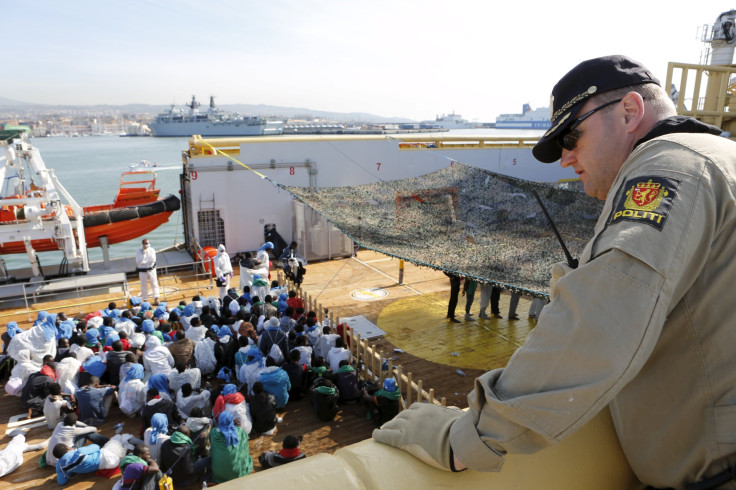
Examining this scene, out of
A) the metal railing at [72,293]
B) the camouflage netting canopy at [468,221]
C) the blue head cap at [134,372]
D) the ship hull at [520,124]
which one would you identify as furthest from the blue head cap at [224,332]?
the ship hull at [520,124]

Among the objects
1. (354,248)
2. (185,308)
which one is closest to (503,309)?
(354,248)

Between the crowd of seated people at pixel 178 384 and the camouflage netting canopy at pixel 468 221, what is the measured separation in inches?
98.5

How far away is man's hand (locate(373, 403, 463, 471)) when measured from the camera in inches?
45.6

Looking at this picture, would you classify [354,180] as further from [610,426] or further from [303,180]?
[610,426]

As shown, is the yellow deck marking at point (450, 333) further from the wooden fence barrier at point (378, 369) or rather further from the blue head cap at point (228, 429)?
the blue head cap at point (228, 429)

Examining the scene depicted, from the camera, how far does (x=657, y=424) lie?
1.22 metres

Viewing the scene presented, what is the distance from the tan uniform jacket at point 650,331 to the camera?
3.12 ft

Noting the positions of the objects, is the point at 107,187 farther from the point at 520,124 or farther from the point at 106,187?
the point at 520,124

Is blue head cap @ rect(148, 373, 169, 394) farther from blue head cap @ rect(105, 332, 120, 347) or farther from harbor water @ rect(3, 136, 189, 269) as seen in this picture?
harbor water @ rect(3, 136, 189, 269)

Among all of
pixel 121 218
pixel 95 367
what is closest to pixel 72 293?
pixel 121 218

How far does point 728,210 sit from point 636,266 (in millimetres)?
289

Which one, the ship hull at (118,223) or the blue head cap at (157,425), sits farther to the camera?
the ship hull at (118,223)

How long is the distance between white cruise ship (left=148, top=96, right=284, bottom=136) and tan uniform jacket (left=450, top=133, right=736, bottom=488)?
88.4 m

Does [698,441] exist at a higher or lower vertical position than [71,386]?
higher
